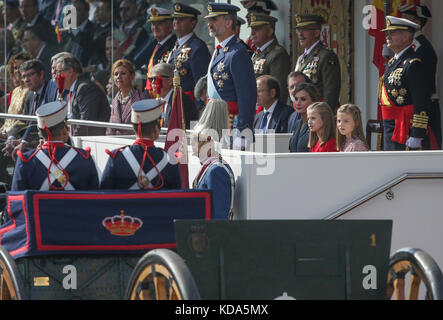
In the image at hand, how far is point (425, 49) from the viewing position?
378 inches

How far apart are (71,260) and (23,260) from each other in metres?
0.25

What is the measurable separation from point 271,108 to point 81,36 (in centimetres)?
600

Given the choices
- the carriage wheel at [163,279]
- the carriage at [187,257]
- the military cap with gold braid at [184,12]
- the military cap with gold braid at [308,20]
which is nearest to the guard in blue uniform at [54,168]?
the carriage at [187,257]

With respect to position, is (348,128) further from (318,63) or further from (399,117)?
(318,63)

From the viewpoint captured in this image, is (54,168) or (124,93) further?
(124,93)

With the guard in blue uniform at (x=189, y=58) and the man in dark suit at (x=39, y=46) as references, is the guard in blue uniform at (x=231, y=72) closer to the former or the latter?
the guard in blue uniform at (x=189, y=58)

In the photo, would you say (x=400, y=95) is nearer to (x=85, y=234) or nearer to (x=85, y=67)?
(x=85, y=234)

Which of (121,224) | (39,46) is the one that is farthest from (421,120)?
(39,46)

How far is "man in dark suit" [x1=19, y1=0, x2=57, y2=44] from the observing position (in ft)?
53.7

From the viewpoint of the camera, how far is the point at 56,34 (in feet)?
52.6

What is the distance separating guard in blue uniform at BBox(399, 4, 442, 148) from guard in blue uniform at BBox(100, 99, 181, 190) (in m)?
3.27

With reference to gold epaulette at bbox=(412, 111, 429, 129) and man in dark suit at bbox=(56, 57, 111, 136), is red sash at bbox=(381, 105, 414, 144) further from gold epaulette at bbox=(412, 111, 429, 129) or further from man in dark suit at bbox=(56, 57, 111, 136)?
man in dark suit at bbox=(56, 57, 111, 136)
